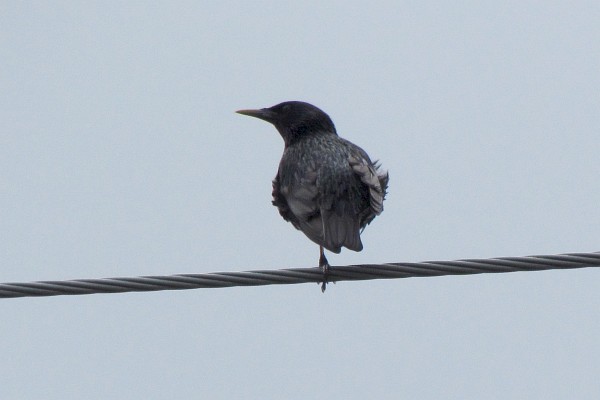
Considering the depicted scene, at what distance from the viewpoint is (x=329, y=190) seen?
327 inches

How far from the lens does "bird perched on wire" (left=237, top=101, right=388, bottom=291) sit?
26.2ft

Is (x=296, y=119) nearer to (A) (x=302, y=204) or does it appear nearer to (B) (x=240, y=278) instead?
(A) (x=302, y=204)

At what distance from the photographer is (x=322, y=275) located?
679 centimetres

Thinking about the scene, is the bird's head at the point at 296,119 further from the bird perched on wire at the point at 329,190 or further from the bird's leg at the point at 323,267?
the bird's leg at the point at 323,267

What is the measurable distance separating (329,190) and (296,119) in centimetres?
193

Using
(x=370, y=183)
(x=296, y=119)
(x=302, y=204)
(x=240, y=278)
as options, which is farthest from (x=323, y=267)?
(x=296, y=119)

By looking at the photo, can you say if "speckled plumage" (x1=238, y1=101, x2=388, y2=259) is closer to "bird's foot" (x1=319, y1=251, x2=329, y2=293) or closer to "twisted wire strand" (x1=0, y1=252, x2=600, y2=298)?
"bird's foot" (x1=319, y1=251, x2=329, y2=293)

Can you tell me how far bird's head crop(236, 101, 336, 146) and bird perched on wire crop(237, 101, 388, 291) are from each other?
0.26 m

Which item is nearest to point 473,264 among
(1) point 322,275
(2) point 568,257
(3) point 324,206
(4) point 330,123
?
(2) point 568,257

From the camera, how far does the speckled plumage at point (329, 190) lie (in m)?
7.98

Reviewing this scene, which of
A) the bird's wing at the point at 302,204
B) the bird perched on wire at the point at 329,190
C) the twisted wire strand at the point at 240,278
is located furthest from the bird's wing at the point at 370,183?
the twisted wire strand at the point at 240,278

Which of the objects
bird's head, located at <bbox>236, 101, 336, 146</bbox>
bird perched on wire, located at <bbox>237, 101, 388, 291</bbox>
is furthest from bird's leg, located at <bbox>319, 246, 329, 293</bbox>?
bird's head, located at <bbox>236, 101, 336, 146</bbox>

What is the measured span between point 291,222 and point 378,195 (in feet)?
2.50

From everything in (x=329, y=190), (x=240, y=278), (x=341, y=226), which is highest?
(x=329, y=190)
